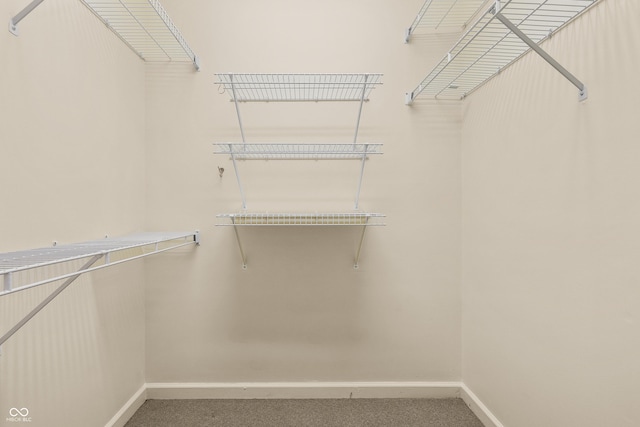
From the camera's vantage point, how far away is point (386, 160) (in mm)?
1907

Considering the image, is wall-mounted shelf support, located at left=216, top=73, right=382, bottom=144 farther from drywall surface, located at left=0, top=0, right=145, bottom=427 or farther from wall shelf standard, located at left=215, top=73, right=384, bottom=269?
drywall surface, located at left=0, top=0, right=145, bottom=427

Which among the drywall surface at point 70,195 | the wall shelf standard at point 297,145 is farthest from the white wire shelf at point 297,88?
the drywall surface at point 70,195

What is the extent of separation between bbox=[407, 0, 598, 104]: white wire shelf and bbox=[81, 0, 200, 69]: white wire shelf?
1269 millimetres

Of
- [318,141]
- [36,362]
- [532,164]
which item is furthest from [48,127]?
[532,164]

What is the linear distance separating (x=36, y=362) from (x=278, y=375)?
3.73 ft

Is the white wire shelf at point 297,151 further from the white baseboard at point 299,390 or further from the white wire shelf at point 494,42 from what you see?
the white baseboard at point 299,390

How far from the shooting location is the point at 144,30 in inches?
63.7

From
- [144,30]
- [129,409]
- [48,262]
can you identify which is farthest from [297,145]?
[129,409]

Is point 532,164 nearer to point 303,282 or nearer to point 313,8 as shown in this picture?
point 303,282

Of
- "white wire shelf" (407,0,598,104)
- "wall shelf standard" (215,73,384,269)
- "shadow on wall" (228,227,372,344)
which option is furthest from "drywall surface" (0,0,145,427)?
"white wire shelf" (407,0,598,104)

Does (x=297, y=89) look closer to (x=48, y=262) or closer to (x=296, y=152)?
(x=296, y=152)

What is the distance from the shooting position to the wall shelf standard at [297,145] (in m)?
1.70

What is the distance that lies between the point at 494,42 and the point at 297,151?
103 centimetres

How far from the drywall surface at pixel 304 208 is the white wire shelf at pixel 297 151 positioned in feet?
0.16
